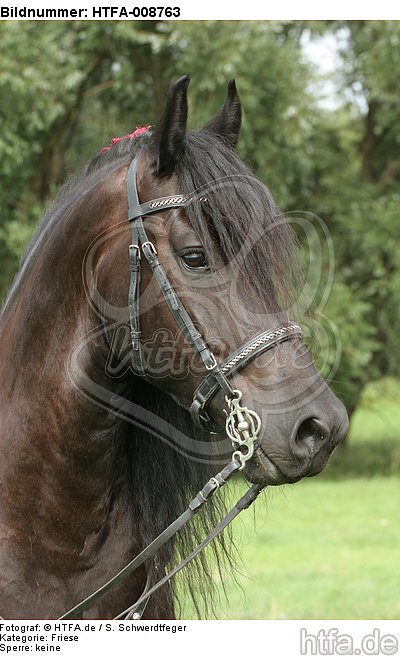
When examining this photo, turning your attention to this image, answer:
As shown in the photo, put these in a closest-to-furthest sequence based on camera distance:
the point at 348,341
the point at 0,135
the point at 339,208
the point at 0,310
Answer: the point at 0,310 < the point at 0,135 < the point at 348,341 < the point at 339,208

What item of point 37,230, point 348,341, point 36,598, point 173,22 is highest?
point 173,22

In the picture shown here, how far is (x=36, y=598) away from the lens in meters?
2.80

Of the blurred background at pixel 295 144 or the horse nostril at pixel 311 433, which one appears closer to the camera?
the horse nostril at pixel 311 433

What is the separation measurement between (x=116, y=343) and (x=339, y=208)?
12903 mm

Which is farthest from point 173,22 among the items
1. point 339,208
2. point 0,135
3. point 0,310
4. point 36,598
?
point 36,598

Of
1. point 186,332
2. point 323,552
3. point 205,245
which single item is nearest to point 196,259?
point 205,245

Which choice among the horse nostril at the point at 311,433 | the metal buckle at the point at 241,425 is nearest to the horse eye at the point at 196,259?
the metal buckle at the point at 241,425

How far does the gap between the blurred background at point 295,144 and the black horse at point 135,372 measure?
5.05m

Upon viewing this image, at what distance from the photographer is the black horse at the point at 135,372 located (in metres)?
2.58

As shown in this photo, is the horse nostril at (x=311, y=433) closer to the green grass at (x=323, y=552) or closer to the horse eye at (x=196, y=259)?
the horse eye at (x=196, y=259)

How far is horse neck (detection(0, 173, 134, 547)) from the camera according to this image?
2.85 meters

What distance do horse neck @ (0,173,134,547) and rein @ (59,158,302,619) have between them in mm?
198

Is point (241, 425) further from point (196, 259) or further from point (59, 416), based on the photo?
point (59, 416)

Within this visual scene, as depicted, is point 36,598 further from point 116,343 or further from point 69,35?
point 69,35
